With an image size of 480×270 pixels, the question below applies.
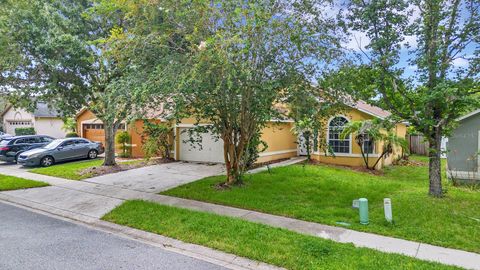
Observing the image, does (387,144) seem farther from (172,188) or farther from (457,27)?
(172,188)

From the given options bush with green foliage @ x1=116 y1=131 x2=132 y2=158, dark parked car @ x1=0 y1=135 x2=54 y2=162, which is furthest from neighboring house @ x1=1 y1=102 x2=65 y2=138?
bush with green foliage @ x1=116 y1=131 x2=132 y2=158

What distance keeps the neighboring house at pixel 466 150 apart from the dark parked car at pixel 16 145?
2124 centimetres

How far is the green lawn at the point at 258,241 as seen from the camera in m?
5.00

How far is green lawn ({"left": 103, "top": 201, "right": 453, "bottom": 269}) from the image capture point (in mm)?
4996

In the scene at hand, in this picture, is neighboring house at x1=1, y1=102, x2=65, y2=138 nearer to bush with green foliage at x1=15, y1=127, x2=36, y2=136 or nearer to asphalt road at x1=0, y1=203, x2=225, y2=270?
bush with green foliage at x1=15, y1=127, x2=36, y2=136

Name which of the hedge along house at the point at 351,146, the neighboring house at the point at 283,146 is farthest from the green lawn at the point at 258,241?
the hedge along house at the point at 351,146

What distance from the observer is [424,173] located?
51.5ft

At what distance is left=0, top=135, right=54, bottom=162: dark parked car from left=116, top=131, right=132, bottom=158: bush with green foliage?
15.2 feet

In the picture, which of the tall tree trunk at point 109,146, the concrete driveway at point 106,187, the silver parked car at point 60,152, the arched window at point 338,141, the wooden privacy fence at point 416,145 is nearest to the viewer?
the concrete driveway at point 106,187

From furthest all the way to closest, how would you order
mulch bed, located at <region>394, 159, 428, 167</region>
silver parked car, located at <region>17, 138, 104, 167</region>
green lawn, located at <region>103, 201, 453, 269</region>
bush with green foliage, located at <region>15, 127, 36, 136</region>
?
A: bush with green foliage, located at <region>15, 127, 36, 136</region> < mulch bed, located at <region>394, 159, 428, 167</region> < silver parked car, located at <region>17, 138, 104, 167</region> < green lawn, located at <region>103, 201, 453, 269</region>

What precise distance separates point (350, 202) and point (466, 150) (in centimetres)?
674

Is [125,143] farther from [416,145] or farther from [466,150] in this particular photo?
[416,145]

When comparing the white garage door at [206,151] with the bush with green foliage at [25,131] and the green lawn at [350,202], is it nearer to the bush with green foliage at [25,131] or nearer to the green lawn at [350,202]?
the green lawn at [350,202]

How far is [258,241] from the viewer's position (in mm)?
5879
